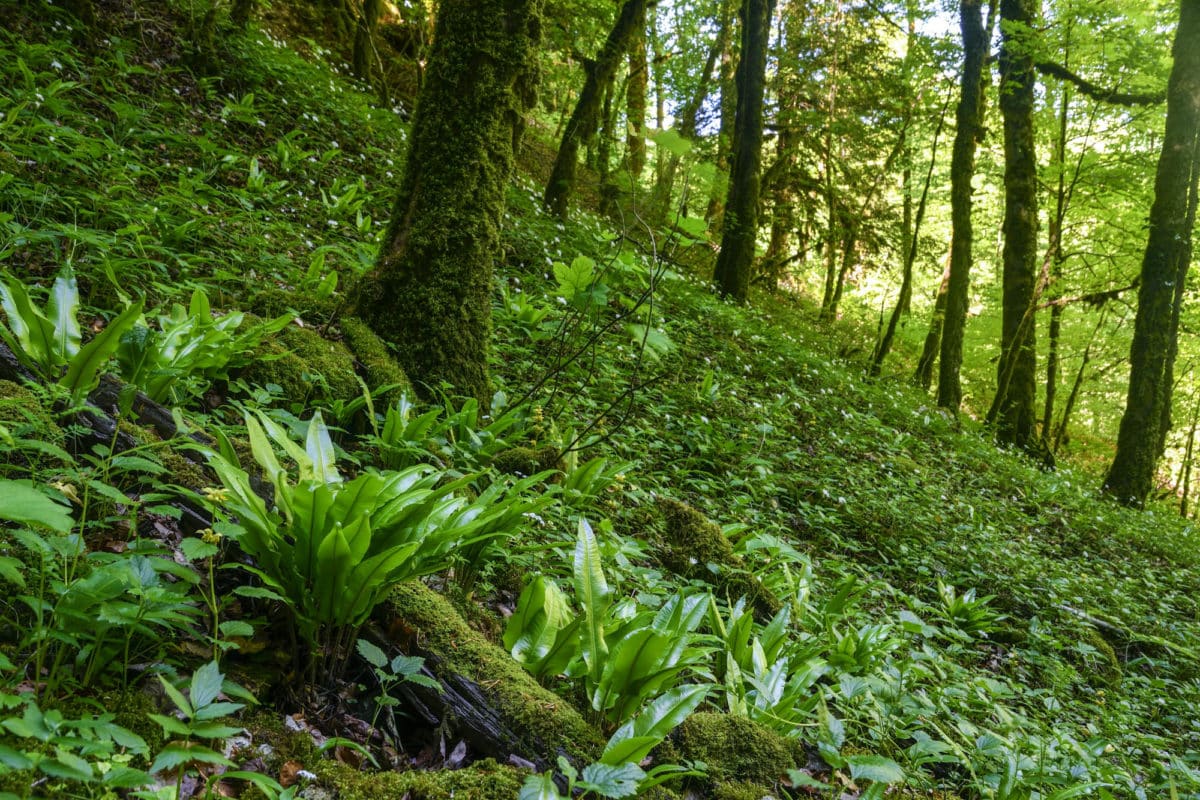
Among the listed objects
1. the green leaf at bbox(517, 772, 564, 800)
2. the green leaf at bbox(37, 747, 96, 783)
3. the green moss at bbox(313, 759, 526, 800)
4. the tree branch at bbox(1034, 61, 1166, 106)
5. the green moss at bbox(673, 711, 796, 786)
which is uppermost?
the tree branch at bbox(1034, 61, 1166, 106)

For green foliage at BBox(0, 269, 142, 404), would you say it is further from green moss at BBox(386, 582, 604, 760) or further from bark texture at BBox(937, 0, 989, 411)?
bark texture at BBox(937, 0, 989, 411)

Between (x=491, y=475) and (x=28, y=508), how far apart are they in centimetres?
227

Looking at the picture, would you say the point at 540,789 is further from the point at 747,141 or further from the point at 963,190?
the point at 963,190

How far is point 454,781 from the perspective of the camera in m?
1.58

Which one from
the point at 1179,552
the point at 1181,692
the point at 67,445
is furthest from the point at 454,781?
the point at 1179,552

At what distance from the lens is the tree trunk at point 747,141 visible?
10023mm

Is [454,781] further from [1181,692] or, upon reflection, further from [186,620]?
[1181,692]

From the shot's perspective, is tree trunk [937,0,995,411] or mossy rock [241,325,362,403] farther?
tree trunk [937,0,995,411]

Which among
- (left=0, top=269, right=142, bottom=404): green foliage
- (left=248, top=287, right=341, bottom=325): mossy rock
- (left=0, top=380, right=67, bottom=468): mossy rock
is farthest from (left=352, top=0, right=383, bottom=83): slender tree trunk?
(left=0, top=380, right=67, bottom=468): mossy rock

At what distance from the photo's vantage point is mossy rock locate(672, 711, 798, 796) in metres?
2.06

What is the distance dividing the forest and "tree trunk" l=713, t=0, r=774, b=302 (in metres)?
0.06

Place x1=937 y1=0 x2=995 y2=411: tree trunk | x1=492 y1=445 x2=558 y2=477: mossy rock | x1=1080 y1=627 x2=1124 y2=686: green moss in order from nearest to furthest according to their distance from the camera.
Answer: x1=492 y1=445 x2=558 y2=477: mossy rock, x1=1080 y1=627 x2=1124 y2=686: green moss, x1=937 y1=0 x2=995 y2=411: tree trunk

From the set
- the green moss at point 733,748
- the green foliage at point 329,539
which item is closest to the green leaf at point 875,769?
the green moss at point 733,748

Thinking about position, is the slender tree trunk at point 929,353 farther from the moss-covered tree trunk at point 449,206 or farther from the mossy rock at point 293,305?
the mossy rock at point 293,305
